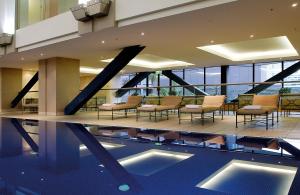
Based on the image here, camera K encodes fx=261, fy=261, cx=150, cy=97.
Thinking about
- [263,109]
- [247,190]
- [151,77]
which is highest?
[151,77]

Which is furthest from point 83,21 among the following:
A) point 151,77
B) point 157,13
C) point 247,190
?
point 151,77

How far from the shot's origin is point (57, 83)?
11.1 meters

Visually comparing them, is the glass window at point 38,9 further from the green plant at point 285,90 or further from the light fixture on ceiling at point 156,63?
the green plant at point 285,90

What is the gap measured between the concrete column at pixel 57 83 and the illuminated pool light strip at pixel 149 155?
835 centimetres

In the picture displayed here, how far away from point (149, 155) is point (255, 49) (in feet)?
32.6

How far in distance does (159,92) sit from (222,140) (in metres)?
6.44

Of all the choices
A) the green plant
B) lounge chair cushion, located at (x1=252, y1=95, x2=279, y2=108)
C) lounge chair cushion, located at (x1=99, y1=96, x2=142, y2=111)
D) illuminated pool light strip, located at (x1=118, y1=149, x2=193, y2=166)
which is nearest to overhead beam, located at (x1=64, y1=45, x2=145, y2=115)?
lounge chair cushion, located at (x1=99, y1=96, x2=142, y2=111)

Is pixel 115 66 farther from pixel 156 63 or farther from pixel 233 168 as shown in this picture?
pixel 156 63

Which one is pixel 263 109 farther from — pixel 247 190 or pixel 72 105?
pixel 72 105

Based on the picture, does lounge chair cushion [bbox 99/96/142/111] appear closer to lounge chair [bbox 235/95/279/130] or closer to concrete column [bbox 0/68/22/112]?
lounge chair [bbox 235/95/279/130]

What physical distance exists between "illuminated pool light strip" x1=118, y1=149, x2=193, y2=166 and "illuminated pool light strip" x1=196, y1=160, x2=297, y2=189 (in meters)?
0.66

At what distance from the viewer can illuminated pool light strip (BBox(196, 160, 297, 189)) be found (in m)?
2.44

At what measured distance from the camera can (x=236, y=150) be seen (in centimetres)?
386

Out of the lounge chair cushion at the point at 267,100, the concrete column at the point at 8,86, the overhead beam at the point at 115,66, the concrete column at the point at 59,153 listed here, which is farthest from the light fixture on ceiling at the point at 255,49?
the concrete column at the point at 8,86
